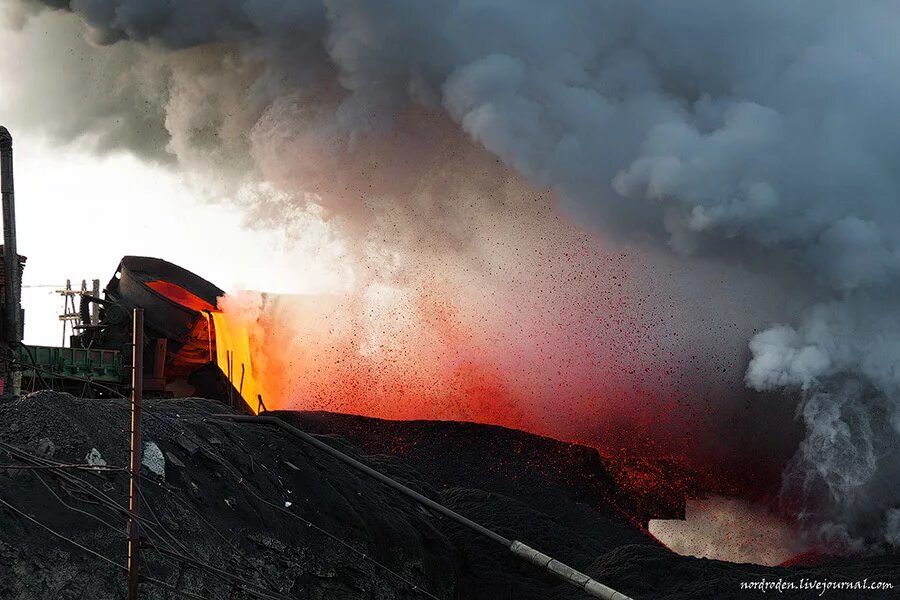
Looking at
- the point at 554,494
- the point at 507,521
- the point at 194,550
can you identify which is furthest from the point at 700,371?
the point at 194,550

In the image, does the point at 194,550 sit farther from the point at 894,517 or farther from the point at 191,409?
the point at 894,517

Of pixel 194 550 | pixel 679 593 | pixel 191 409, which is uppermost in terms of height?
pixel 191 409

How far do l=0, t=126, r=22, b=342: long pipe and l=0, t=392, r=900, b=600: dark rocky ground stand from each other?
657 centimetres

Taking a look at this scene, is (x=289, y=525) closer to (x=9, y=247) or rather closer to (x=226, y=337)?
(x=9, y=247)

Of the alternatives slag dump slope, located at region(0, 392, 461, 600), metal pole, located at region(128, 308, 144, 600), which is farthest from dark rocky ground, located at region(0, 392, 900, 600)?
metal pole, located at region(128, 308, 144, 600)

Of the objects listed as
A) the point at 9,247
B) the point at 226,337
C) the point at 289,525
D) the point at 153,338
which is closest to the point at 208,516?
the point at 289,525

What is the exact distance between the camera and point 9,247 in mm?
26031

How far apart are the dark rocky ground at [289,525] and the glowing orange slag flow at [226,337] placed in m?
9.01

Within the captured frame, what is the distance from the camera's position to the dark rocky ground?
44.5 ft

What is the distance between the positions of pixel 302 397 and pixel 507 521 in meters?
16.4

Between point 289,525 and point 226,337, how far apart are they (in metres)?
17.2

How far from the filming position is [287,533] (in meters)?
17.1

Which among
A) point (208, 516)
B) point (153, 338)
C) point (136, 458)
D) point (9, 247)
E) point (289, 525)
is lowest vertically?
point (289, 525)

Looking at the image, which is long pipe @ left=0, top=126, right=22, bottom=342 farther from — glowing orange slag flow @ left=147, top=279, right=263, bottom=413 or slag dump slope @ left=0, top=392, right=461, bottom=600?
slag dump slope @ left=0, top=392, right=461, bottom=600
